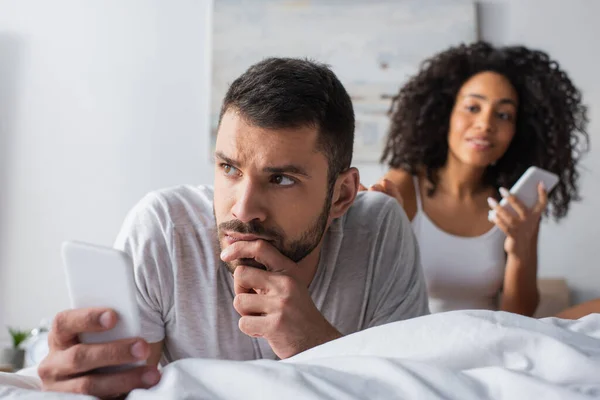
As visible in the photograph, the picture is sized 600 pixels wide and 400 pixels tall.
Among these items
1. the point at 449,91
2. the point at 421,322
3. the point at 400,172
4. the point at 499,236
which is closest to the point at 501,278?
the point at 499,236

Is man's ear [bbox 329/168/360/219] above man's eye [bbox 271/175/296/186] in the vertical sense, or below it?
below

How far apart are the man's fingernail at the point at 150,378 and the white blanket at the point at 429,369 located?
3 cm

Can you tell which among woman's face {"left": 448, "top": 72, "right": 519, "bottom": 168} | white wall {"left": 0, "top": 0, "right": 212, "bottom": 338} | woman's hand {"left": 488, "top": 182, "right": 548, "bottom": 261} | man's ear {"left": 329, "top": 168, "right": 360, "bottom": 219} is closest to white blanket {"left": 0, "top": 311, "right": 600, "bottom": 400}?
man's ear {"left": 329, "top": 168, "right": 360, "bottom": 219}

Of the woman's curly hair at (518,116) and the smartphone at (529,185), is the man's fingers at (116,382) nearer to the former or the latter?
the smartphone at (529,185)

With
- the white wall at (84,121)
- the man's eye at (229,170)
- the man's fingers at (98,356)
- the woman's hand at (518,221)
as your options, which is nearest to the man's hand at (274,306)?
the man's eye at (229,170)

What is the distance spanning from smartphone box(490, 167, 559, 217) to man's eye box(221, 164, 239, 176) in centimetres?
92

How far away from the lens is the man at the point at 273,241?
0.97 m

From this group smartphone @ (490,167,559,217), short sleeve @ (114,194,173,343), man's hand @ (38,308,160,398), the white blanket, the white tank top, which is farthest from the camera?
the white tank top

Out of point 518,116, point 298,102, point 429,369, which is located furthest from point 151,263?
point 518,116

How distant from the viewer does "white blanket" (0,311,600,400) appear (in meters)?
0.51

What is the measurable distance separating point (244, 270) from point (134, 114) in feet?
6.83

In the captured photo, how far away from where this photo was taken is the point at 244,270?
0.96m

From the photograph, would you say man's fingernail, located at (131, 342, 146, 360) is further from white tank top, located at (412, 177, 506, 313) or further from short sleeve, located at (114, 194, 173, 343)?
white tank top, located at (412, 177, 506, 313)

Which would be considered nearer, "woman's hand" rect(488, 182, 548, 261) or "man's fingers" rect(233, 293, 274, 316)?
"man's fingers" rect(233, 293, 274, 316)
